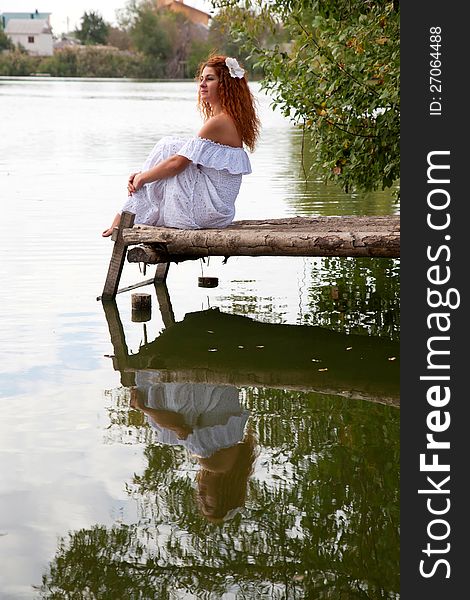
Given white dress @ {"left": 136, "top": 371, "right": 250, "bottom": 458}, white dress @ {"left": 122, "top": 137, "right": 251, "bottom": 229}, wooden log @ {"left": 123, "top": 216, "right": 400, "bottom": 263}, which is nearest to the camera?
white dress @ {"left": 136, "top": 371, "right": 250, "bottom": 458}

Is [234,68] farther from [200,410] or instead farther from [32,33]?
[32,33]

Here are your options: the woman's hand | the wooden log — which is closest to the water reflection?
the wooden log

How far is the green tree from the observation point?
129m

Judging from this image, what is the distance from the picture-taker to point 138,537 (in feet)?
14.7

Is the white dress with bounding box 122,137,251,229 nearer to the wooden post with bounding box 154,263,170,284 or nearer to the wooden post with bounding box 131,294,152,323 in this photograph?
the wooden post with bounding box 131,294,152,323

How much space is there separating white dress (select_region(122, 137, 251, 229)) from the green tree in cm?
12341

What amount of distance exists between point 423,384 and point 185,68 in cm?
10185

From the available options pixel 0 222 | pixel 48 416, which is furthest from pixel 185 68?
pixel 48 416

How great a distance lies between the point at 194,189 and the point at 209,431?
309 cm

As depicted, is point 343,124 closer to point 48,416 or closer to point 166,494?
point 48,416

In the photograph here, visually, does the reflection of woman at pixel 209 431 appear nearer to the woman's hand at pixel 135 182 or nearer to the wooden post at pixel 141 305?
the wooden post at pixel 141 305

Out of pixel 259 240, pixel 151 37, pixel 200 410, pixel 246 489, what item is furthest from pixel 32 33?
pixel 246 489

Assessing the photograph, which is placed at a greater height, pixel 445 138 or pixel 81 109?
pixel 445 138

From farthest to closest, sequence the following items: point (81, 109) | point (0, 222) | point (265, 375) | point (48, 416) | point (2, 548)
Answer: point (81, 109)
point (0, 222)
point (265, 375)
point (48, 416)
point (2, 548)
